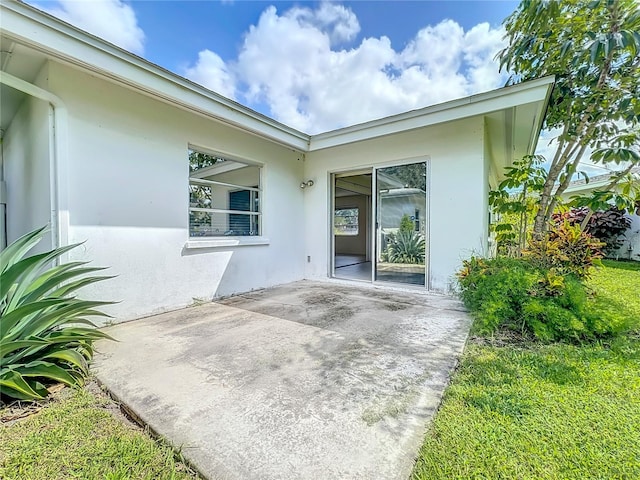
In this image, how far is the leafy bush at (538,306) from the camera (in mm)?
2967

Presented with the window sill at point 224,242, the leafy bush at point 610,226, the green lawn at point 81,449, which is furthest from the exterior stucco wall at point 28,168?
the leafy bush at point 610,226

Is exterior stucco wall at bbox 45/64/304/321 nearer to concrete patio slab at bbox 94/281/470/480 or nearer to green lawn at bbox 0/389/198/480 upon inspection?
concrete patio slab at bbox 94/281/470/480

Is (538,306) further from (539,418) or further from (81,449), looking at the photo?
(81,449)

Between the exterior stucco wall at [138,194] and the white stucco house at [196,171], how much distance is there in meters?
0.02

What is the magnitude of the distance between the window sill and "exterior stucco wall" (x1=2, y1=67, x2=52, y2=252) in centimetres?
171

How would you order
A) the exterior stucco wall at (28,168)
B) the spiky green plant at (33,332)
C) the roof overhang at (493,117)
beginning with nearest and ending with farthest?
the spiky green plant at (33,332), the exterior stucco wall at (28,168), the roof overhang at (493,117)

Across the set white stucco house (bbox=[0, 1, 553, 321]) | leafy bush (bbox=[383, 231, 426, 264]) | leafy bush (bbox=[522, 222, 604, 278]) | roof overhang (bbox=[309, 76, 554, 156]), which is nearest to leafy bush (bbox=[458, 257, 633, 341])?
leafy bush (bbox=[522, 222, 604, 278])

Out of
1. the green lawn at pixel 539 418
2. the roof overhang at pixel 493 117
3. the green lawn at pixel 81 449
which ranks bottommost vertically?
the green lawn at pixel 81 449

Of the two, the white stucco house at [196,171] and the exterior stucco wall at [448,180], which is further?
the exterior stucco wall at [448,180]

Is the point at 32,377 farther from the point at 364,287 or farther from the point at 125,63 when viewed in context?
the point at 364,287

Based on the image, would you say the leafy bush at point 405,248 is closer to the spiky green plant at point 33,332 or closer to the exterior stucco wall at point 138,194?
the exterior stucco wall at point 138,194

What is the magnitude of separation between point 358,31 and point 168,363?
25.1ft

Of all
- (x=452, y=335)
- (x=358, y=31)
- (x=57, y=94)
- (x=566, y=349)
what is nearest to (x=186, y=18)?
(x=57, y=94)

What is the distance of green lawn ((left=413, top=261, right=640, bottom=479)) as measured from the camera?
1.39 metres
